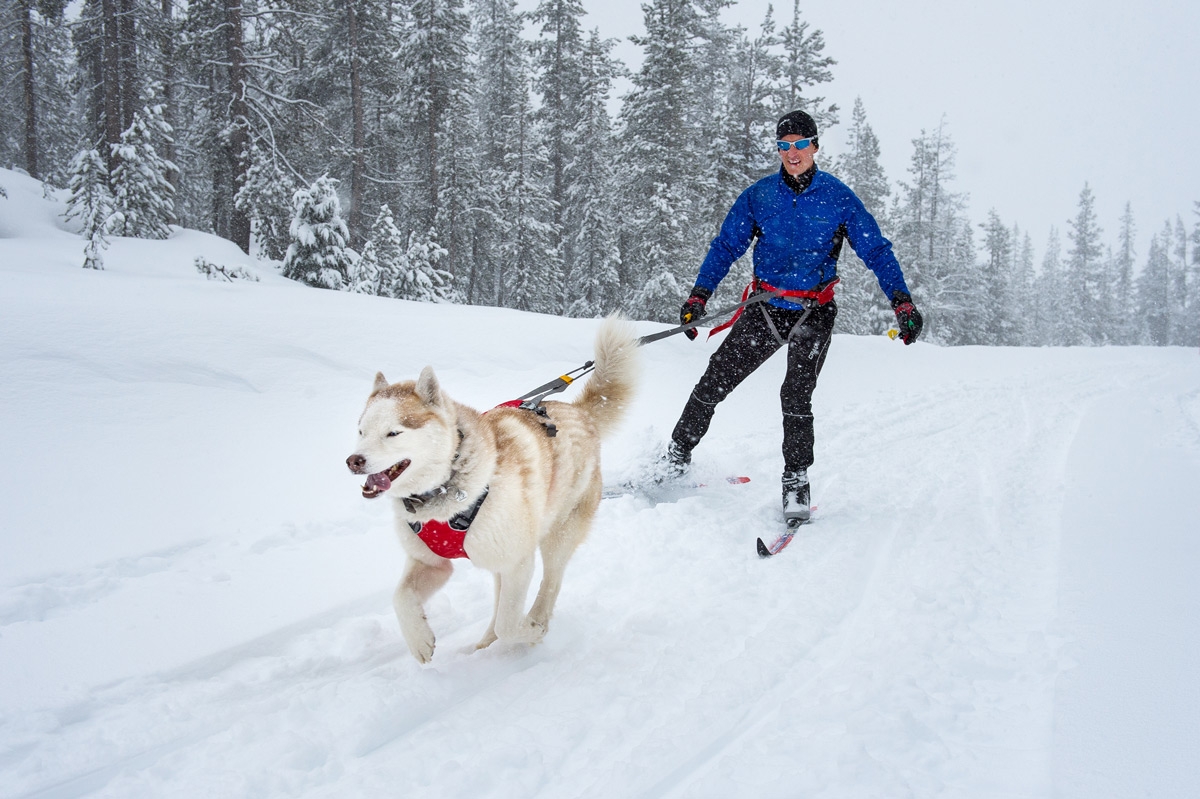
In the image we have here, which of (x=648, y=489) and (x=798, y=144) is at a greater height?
(x=798, y=144)

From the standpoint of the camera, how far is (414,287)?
1502 centimetres

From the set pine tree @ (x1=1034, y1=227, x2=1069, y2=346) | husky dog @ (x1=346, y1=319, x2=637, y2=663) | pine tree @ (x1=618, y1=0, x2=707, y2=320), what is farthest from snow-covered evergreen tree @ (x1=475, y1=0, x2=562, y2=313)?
pine tree @ (x1=1034, y1=227, x2=1069, y2=346)

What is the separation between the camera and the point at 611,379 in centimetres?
368

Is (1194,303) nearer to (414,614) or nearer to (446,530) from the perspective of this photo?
(446,530)

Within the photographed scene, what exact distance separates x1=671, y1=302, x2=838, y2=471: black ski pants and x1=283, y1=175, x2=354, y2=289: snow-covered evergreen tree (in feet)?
33.1

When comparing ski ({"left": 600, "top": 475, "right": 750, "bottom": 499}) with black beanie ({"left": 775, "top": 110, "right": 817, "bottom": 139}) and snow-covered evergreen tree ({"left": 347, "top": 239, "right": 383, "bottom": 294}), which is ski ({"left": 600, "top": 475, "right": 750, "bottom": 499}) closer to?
black beanie ({"left": 775, "top": 110, "right": 817, "bottom": 139})

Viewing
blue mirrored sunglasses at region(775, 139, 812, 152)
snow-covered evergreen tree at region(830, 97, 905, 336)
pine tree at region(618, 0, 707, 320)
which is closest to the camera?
blue mirrored sunglasses at region(775, 139, 812, 152)

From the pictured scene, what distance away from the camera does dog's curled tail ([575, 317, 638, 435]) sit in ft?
12.0

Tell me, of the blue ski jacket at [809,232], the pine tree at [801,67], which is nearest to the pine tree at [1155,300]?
the pine tree at [801,67]

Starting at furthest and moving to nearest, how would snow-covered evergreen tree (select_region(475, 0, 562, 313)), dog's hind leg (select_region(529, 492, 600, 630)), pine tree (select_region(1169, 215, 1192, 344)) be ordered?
pine tree (select_region(1169, 215, 1192, 344))
snow-covered evergreen tree (select_region(475, 0, 562, 313))
dog's hind leg (select_region(529, 492, 600, 630))

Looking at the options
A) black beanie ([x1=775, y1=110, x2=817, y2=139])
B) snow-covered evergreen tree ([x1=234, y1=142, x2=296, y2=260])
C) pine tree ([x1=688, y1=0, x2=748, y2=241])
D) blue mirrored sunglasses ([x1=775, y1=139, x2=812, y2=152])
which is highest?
pine tree ([x1=688, y1=0, x2=748, y2=241])

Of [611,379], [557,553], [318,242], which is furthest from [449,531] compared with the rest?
[318,242]

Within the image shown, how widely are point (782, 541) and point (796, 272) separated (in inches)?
73.5

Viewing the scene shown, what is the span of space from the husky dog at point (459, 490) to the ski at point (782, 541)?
4.32 feet
